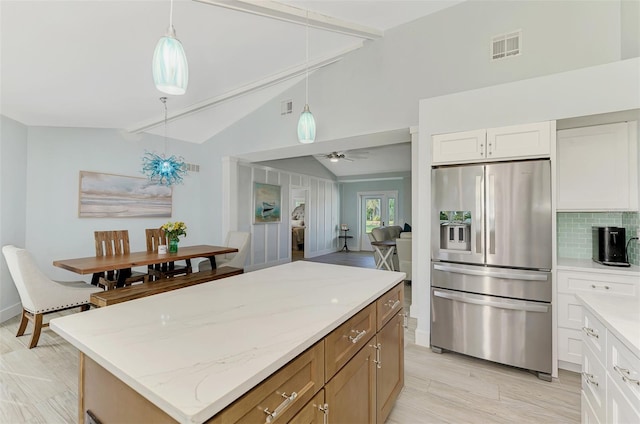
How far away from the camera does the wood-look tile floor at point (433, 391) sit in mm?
1953

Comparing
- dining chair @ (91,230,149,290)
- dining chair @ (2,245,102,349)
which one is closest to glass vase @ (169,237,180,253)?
dining chair @ (91,230,149,290)

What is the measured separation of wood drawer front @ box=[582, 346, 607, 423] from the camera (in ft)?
4.27

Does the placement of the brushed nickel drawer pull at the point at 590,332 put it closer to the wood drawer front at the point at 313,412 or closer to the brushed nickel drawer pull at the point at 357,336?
the brushed nickel drawer pull at the point at 357,336

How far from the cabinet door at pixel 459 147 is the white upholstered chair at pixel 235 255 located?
3293mm

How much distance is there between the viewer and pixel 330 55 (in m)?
4.09

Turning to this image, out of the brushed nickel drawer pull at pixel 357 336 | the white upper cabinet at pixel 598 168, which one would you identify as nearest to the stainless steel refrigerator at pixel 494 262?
the white upper cabinet at pixel 598 168

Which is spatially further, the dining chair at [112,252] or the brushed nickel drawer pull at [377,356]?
the dining chair at [112,252]

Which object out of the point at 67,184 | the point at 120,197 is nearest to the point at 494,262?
the point at 120,197

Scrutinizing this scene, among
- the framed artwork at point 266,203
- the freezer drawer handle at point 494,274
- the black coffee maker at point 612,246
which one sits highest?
the framed artwork at point 266,203

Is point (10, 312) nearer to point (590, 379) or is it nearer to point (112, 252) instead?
point (112, 252)

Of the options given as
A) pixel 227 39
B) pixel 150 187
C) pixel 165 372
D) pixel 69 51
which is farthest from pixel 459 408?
pixel 150 187

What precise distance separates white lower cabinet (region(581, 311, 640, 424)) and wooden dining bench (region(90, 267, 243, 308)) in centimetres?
349

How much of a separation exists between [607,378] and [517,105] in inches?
84.3

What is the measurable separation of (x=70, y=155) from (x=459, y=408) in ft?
19.2
